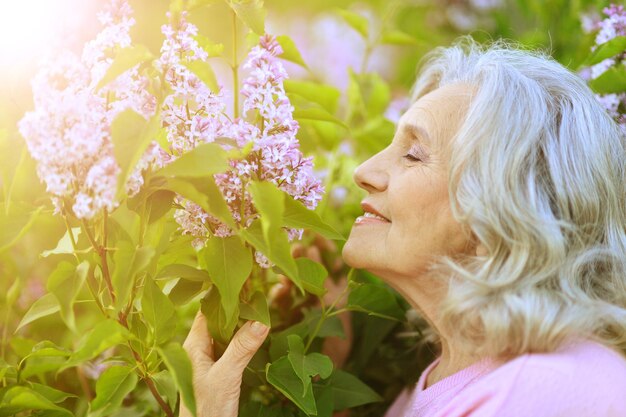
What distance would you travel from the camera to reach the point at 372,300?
112 cm

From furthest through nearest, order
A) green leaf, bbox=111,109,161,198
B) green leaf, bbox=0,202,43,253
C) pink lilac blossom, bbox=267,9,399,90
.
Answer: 1. pink lilac blossom, bbox=267,9,399,90
2. green leaf, bbox=0,202,43,253
3. green leaf, bbox=111,109,161,198

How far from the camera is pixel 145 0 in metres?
2.32

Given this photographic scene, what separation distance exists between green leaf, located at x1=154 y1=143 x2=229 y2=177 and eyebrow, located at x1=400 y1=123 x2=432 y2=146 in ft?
1.40

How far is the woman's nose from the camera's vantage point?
1.07 m

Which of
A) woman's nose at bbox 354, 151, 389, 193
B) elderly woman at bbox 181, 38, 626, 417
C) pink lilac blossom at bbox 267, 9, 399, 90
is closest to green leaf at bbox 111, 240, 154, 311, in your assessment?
elderly woman at bbox 181, 38, 626, 417

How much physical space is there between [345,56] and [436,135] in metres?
1.46

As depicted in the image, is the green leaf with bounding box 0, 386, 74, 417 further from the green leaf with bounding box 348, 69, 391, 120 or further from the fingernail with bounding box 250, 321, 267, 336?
the green leaf with bounding box 348, 69, 391, 120

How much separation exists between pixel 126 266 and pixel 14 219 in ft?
0.50

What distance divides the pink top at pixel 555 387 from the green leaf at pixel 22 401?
0.51 meters

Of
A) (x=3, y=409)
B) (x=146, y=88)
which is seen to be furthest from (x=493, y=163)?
(x=3, y=409)

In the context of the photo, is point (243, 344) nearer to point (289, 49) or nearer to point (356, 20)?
point (289, 49)

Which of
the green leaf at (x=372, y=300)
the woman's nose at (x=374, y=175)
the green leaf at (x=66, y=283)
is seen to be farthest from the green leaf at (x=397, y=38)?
the green leaf at (x=66, y=283)

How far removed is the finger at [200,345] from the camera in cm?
94

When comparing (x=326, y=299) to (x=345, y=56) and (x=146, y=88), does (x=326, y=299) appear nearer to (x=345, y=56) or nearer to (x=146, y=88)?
(x=146, y=88)
